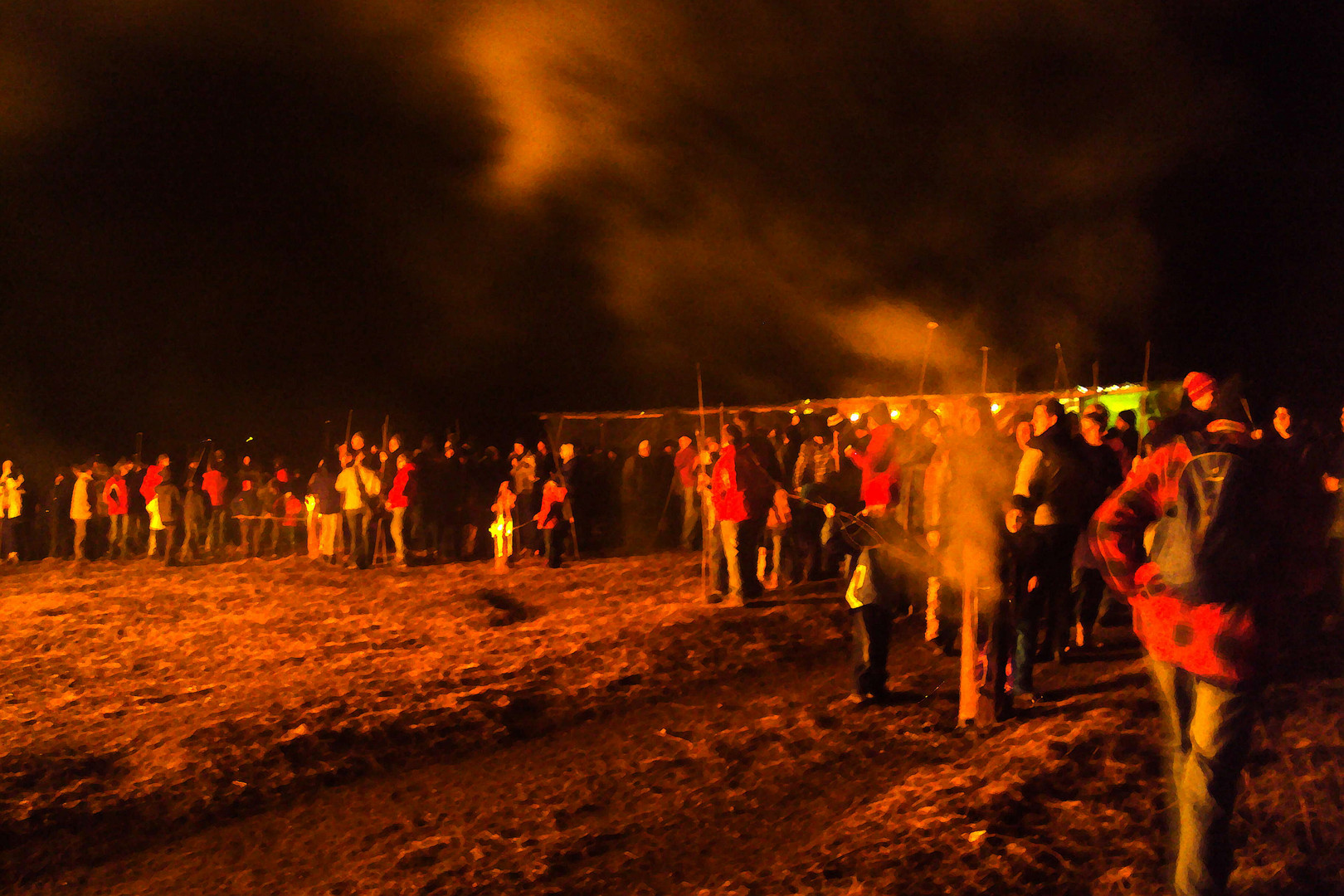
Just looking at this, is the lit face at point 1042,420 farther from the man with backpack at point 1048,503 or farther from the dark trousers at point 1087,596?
the dark trousers at point 1087,596

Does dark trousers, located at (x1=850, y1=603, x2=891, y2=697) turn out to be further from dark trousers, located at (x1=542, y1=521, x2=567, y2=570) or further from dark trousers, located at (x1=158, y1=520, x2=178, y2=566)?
dark trousers, located at (x1=158, y1=520, x2=178, y2=566)

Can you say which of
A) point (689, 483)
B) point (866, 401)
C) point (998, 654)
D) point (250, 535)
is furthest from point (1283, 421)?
point (250, 535)

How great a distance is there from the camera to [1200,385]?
429 cm

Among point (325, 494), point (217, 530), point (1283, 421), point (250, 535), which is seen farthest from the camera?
point (250, 535)

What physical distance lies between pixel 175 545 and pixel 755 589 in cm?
1408

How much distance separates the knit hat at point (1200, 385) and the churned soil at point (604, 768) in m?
2.13

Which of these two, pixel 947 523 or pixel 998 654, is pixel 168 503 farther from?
pixel 998 654

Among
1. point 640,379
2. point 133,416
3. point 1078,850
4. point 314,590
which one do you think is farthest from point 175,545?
point 1078,850

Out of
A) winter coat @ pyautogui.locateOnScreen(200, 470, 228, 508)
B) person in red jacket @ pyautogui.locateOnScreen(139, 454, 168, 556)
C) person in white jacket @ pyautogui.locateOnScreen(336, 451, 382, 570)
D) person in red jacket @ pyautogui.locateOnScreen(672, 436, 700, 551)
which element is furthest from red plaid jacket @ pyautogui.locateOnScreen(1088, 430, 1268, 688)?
winter coat @ pyautogui.locateOnScreen(200, 470, 228, 508)

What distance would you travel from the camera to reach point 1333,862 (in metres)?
4.34

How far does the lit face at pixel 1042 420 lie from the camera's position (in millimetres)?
7223

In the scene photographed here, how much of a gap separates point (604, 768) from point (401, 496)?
9.51m

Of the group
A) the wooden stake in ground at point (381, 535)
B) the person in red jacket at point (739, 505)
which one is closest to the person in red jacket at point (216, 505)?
the wooden stake in ground at point (381, 535)

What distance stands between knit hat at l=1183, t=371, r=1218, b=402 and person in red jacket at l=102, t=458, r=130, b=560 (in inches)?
741
